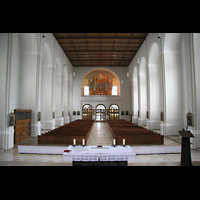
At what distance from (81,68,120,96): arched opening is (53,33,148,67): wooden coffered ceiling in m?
2.59

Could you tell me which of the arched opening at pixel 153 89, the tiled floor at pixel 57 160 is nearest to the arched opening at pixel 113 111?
the arched opening at pixel 153 89

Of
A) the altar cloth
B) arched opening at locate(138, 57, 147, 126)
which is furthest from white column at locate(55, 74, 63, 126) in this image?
the altar cloth

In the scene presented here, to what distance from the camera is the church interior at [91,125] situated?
5.86 meters

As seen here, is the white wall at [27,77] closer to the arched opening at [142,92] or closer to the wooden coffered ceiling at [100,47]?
the wooden coffered ceiling at [100,47]

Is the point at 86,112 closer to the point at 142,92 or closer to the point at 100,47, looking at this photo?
the point at 142,92

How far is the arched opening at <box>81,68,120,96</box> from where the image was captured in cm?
2170

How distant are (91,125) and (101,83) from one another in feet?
36.8

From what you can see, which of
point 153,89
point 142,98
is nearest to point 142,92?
point 142,98

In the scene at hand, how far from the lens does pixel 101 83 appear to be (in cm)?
2192

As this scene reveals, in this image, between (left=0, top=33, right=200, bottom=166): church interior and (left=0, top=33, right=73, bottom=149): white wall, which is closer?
(left=0, top=33, right=200, bottom=166): church interior

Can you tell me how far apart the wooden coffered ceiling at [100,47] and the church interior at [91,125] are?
8 cm

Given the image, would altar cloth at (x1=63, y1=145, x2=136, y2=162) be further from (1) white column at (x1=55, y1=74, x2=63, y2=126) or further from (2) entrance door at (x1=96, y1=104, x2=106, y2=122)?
(2) entrance door at (x1=96, y1=104, x2=106, y2=122)
